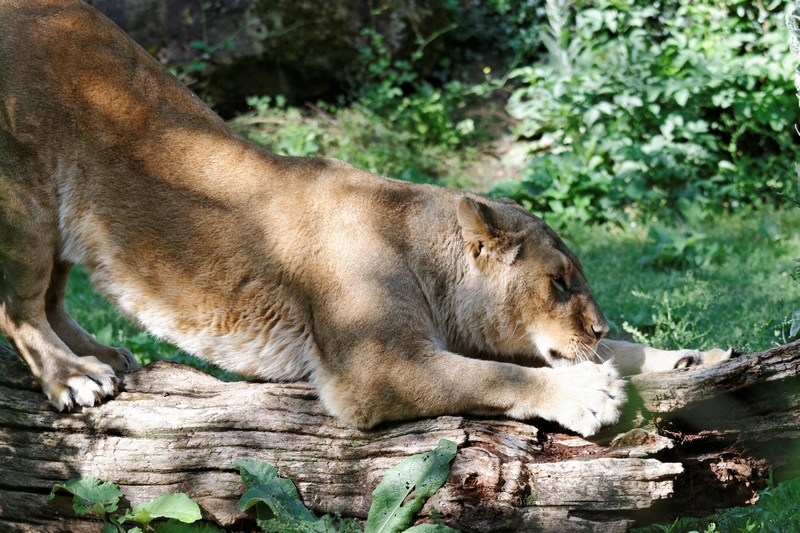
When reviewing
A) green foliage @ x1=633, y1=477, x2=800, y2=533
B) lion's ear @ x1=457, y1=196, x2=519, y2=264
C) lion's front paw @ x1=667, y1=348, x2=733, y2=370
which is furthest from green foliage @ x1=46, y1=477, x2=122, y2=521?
lion's front paw @ x1=667, y1=348, x2=733, y2=370

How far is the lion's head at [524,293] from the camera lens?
179 inches

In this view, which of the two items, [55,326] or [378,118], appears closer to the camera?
[55,326]

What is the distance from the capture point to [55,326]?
204 inches

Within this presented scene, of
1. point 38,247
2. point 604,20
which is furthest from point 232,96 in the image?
point 38,247

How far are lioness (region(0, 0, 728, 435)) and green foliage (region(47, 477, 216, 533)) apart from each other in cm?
56

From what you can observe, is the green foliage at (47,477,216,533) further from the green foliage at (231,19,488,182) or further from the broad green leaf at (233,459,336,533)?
the green foliage at (231,19,488,182)

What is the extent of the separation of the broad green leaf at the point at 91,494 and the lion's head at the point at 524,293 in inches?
80.3

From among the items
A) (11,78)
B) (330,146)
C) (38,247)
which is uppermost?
(11,78)

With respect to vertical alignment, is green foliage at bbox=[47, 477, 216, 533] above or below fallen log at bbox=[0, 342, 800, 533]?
below

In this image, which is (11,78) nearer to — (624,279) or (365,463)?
(365,463)

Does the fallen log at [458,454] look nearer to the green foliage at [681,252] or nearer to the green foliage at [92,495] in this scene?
the green foliage at [92,495]

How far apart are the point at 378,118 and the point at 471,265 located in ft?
23.4

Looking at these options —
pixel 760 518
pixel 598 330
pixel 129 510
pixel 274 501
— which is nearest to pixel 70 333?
pixel 129 510

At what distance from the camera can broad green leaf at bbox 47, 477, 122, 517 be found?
388 centimetres
